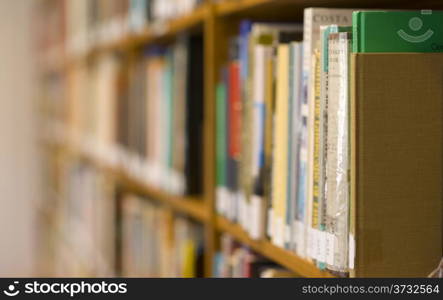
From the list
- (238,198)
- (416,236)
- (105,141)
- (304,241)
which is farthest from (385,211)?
(105,141)

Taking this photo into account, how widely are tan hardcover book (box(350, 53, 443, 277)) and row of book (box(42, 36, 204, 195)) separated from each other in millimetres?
1027

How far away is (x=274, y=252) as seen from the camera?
53.2 inches

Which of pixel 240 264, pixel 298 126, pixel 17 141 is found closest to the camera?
pixel 298 126

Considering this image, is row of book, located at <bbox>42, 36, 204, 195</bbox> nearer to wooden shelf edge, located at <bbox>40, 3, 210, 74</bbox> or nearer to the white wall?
wooden shelf edge, located at <bbox>40, 3, 210, 74</bbox>

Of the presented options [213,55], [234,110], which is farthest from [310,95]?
[213,55]

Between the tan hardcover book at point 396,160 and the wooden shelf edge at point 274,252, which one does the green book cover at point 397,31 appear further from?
the wooden shelf edge at point 274,252

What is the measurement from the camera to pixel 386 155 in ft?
3.16

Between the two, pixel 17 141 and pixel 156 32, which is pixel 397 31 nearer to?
pixel 156 32

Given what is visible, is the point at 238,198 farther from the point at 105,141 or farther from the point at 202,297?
the point at 105,141

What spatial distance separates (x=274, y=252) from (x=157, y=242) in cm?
95

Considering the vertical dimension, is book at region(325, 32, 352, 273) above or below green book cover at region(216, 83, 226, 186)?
below

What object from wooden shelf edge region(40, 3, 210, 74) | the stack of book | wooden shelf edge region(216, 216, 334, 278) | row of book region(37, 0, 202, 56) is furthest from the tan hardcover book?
the stack of book

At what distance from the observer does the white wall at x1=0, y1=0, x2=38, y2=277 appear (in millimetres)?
4930

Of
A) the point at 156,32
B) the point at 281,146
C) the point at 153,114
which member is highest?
the point at 156,32
